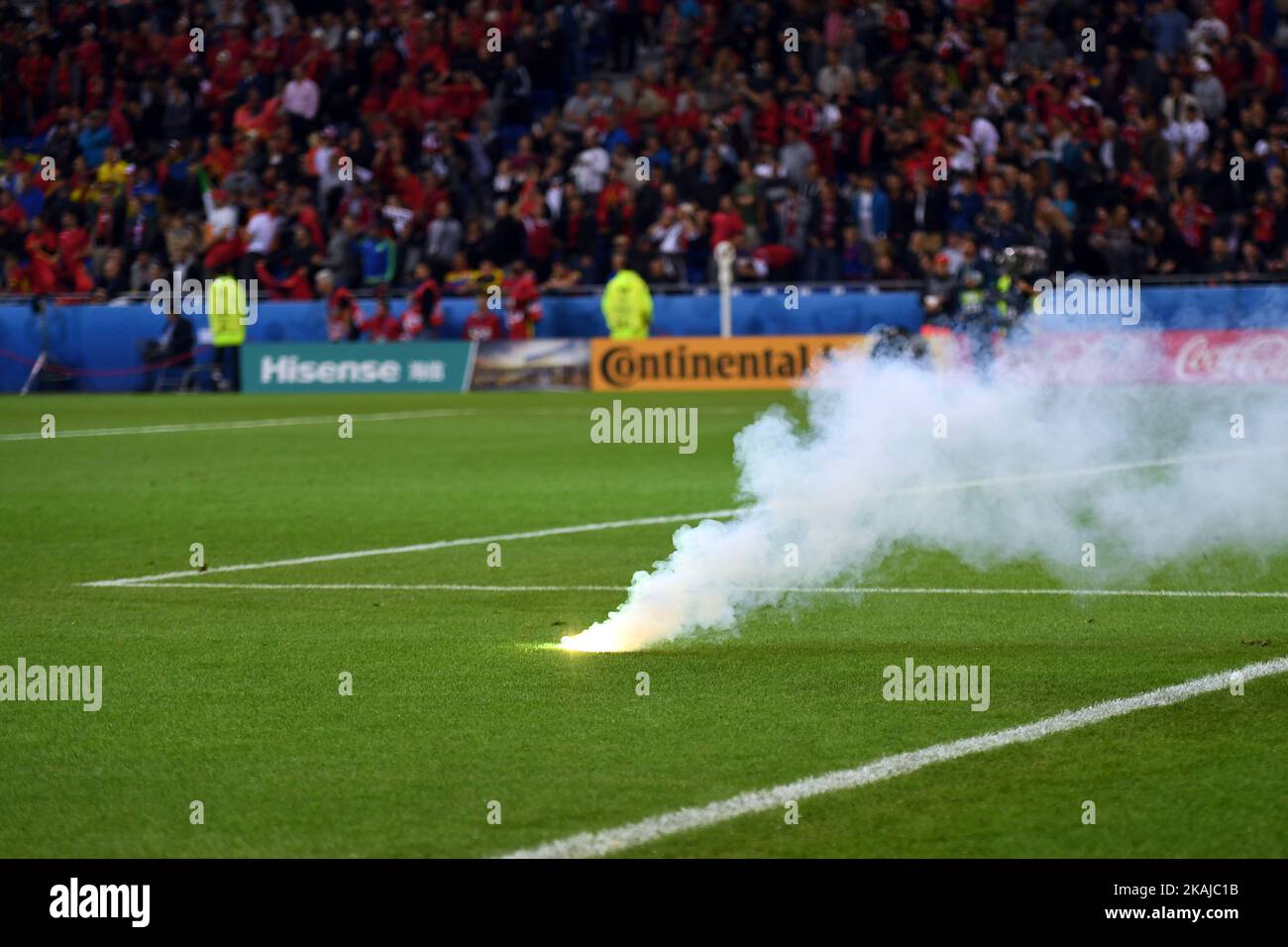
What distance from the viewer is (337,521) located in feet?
42.8

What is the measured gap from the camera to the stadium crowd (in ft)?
88.5

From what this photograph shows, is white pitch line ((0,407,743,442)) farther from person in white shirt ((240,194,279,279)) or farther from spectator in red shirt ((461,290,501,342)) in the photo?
person in white shirt ((240,194,279,279))

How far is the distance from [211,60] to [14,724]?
3082cm

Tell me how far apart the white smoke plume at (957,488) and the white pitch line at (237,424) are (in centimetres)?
1254

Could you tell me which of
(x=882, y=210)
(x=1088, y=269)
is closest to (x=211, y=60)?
(x=882, y=210)

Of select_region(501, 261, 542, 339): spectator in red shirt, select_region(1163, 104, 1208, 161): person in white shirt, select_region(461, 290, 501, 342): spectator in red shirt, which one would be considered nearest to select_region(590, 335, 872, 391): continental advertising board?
select_region(501, 261, 542, 339): spectator in red shirt

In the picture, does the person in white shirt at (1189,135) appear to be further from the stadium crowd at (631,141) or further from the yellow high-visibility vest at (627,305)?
the yellow high-visibility vest at (627,305)

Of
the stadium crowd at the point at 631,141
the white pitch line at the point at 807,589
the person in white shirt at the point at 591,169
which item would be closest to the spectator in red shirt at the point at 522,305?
the stadium crowd at the point at 631,141

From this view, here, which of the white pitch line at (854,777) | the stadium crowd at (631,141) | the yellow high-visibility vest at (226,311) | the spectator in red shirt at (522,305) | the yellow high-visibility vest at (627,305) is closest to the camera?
the white pitch line at (854,777)

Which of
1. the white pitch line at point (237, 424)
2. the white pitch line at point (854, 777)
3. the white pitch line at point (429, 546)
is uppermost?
the white pitch line at point (237, 424)

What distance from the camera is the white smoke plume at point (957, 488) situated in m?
8.12

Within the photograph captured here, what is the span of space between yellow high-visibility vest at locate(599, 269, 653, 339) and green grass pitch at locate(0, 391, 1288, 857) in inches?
565

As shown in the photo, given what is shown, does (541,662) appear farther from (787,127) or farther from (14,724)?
(787,127)

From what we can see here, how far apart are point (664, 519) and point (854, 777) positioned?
7.16 metres
